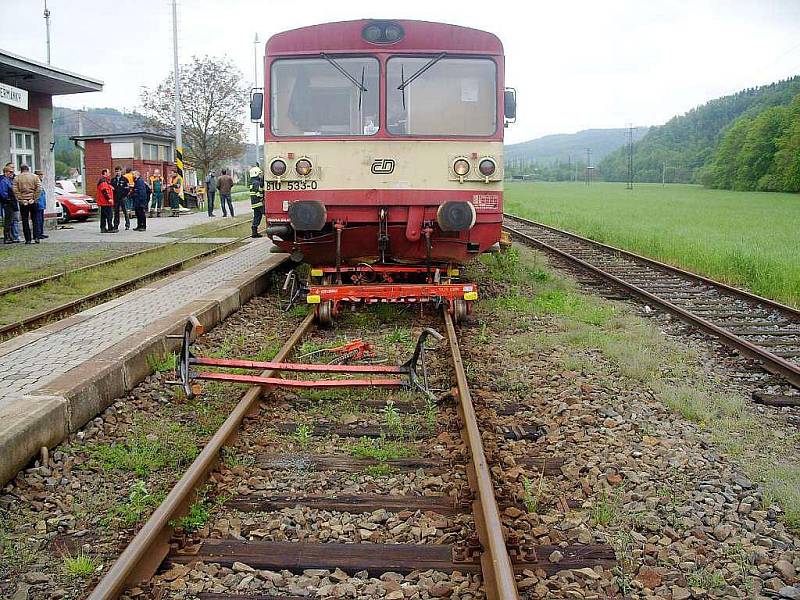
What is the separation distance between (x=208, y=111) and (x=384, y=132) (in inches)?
1480

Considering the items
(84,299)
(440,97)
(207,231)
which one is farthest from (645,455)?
(207,231)

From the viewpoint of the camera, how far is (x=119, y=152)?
3681 centimetres

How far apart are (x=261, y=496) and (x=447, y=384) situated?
261 centimetres

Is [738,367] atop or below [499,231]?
below

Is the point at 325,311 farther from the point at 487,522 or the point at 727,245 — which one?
the point at 727,245

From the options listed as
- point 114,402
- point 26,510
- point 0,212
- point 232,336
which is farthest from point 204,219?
point 26,510

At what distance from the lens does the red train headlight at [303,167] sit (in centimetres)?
898

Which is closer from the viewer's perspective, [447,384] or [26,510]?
[26,510]

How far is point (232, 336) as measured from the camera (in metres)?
9.05

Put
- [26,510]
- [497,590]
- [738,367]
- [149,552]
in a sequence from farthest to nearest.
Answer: [738,367]
[26,510]
[149,552]
[497,590]

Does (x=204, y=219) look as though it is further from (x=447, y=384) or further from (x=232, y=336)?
(x=447, y=384)

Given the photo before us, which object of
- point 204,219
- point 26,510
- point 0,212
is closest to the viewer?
point 26,510

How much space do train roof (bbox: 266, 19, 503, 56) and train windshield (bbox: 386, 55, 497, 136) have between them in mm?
143

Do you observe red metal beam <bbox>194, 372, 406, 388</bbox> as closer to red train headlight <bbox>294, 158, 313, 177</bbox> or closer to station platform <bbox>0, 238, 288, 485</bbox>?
station platform <bbox>0, 238, 288, 485</bbox>
